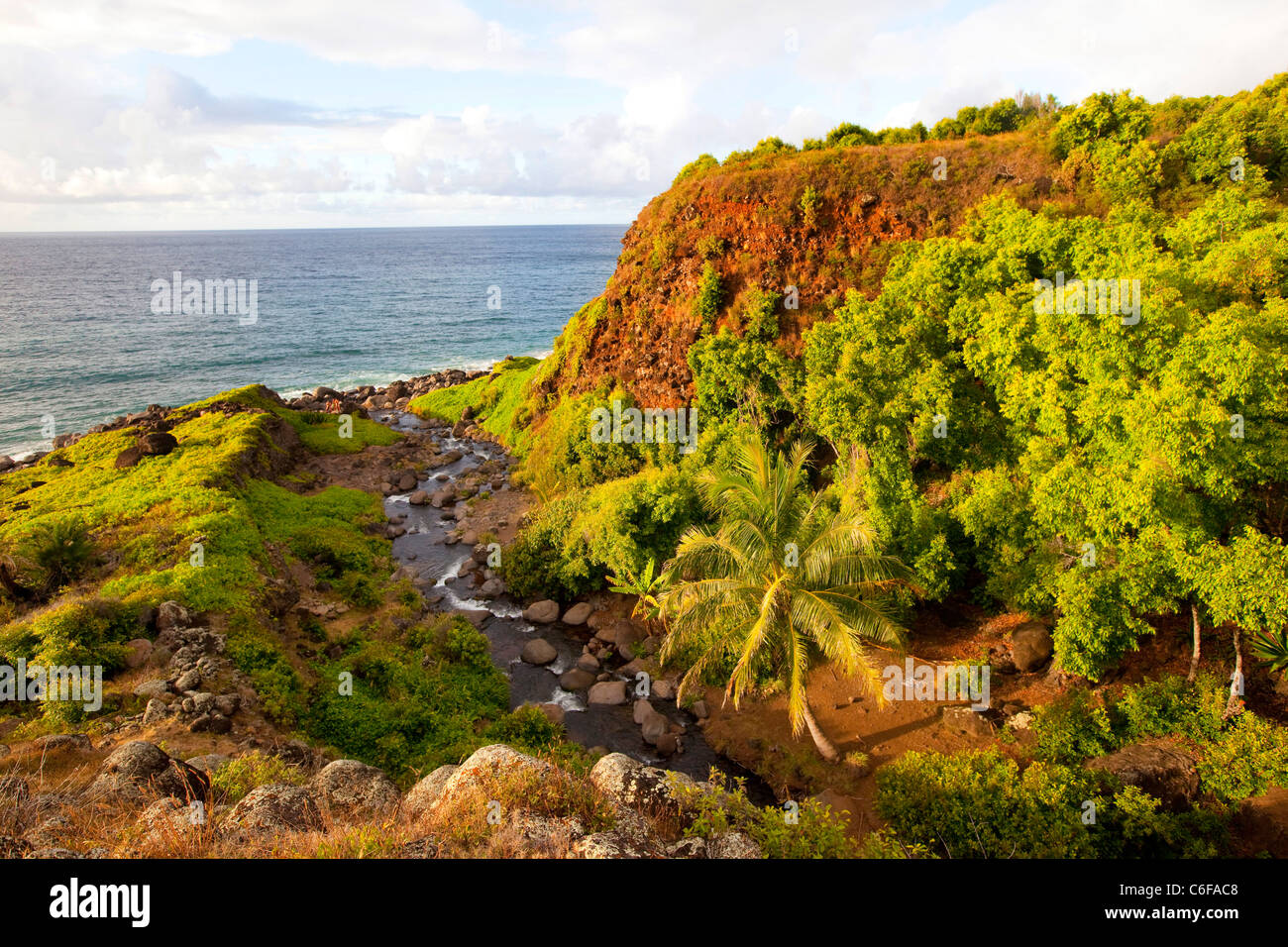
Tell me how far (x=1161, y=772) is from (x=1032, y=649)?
5884 mm

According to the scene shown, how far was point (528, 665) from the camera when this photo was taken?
2531 centimetres

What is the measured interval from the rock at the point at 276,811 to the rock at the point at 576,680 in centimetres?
1203

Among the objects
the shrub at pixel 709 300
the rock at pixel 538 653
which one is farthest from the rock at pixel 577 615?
the shrub at pixel 709 300

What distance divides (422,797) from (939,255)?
23736 millimetres

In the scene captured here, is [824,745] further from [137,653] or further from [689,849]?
[137,653]

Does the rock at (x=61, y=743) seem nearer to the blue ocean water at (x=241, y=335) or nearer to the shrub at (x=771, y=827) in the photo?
the shrub at (x=771, y=827)

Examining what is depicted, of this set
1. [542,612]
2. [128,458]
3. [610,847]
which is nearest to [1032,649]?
[610,847]

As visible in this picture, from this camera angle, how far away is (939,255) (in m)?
23.9

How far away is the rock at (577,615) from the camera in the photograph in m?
27.5

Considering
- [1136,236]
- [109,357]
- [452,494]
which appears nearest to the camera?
[1136,236]
